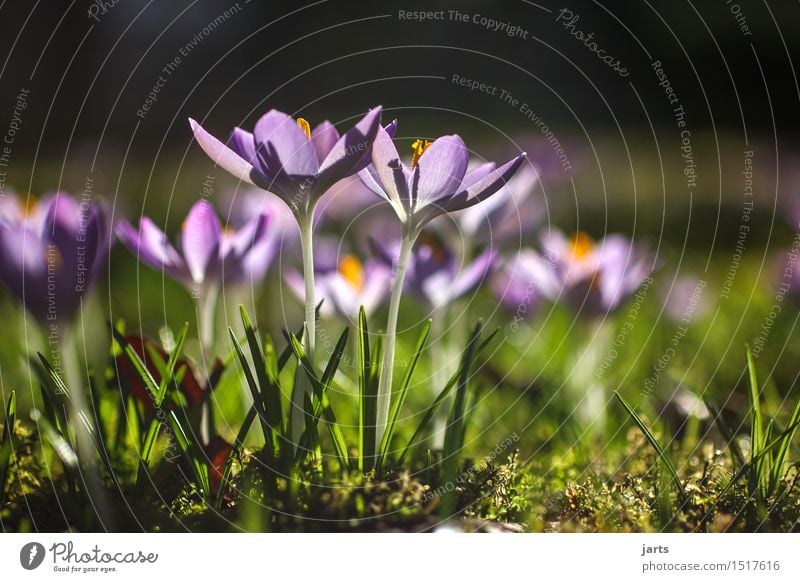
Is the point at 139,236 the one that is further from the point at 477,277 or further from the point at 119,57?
the point at 119,57

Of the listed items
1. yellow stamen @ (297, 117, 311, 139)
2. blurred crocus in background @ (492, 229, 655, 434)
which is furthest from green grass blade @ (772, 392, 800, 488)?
yellow stamen @ (297, 117, 311, 139)

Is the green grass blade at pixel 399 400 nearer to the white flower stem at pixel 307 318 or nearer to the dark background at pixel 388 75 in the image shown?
the white flower stem at pixel 307 318

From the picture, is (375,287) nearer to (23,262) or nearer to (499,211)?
(499,211)

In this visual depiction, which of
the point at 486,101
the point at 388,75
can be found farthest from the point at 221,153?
the point at 486,101

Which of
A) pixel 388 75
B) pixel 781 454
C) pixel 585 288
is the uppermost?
pixel 388 75

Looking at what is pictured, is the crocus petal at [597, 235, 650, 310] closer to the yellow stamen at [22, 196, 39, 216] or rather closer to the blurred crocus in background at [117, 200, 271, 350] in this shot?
the blurred crocus in background at [117, 200, 271, 350]
